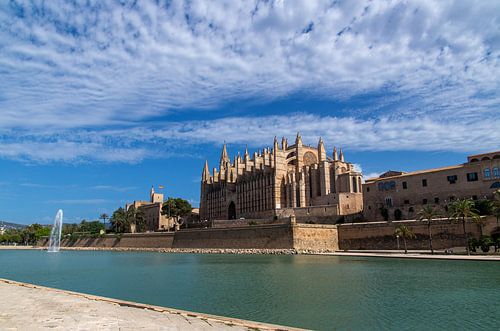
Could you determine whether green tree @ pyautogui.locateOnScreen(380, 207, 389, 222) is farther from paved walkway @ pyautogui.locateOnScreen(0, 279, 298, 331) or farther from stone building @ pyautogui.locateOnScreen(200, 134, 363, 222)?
paved walkway @ pyautogui.locateOnScreen(0, 279, 298, 331)

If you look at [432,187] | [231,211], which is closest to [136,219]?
[231,211]

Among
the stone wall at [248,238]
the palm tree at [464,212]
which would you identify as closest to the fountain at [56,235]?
the stone wall at [248,238]

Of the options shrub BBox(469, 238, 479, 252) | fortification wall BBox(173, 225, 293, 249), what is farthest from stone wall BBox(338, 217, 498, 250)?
fortification wall BBox(173, 225, 293, 249)

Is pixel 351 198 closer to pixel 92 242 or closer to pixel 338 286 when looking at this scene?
pixel 338 286

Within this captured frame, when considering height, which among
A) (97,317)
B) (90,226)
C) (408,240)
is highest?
(90,226)

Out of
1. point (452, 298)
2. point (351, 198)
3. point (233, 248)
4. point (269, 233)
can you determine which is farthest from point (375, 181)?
point (452, 298)

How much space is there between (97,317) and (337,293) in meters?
10.4

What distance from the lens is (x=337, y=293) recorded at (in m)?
17.3

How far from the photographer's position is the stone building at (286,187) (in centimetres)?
5400

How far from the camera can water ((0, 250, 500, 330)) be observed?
12734 mm

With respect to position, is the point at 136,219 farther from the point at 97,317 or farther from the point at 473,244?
the point at 97,317

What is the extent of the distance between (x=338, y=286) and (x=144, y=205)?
8512cm

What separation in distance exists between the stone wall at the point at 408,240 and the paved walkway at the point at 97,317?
3010 centimetres

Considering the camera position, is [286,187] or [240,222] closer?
[240,222]
